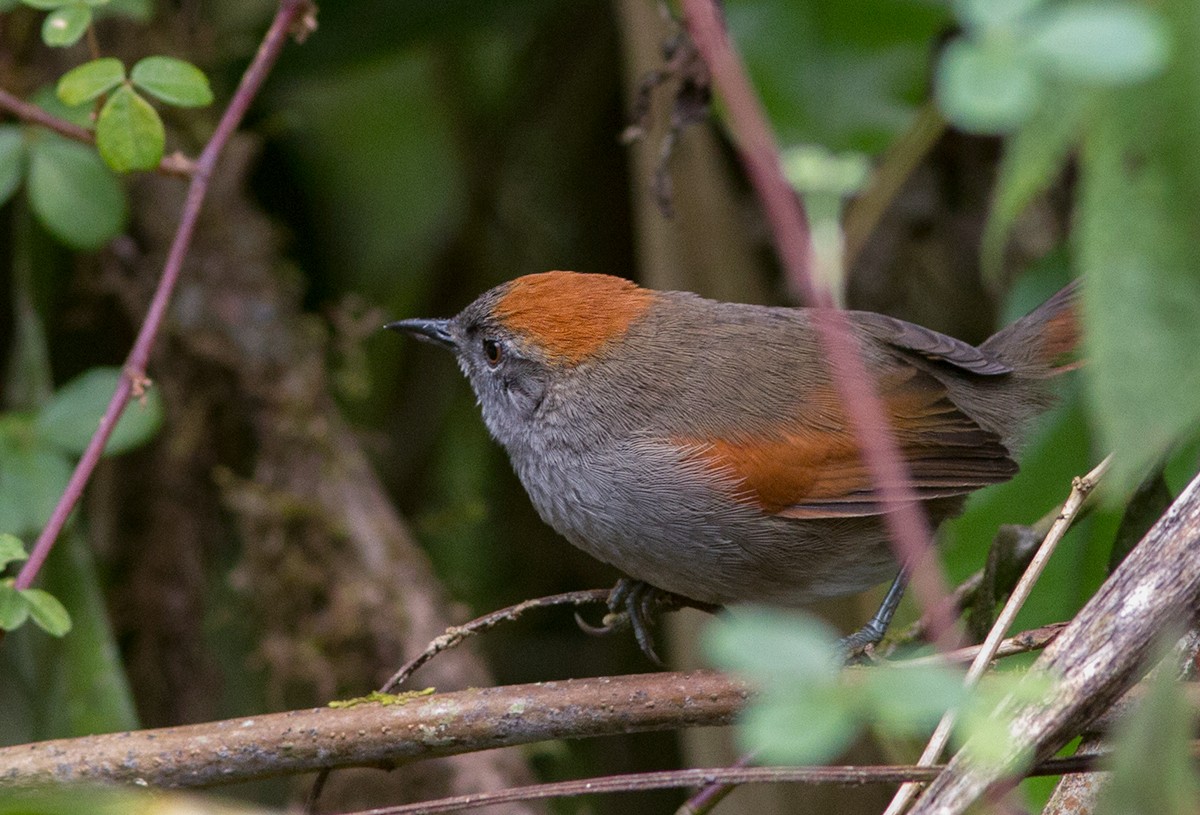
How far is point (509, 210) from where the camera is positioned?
4793 mm

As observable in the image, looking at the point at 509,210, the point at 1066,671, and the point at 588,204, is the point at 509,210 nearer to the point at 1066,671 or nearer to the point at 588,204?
the point at 588,204

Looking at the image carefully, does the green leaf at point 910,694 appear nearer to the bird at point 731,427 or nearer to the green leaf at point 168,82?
the bird at point 731,427

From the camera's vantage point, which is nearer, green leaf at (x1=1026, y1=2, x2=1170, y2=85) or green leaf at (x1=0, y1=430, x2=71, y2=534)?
green leaf at (x1=1026, y1=2, x2=1170, y2=85)

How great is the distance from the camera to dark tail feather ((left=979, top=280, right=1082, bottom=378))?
3.09m

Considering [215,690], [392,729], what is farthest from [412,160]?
[392,729]

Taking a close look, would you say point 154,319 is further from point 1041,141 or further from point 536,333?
point 1041,141

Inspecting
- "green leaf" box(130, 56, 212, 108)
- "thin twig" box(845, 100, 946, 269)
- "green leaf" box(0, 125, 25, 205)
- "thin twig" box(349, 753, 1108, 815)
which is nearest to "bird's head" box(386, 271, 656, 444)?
"thin twig" box(845, 100, 946, 269)

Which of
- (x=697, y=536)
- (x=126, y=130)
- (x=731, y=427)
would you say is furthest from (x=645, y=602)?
(x=126, y=130)

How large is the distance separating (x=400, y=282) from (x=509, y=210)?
0.49 m

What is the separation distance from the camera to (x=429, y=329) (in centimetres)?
349

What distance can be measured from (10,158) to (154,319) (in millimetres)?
608

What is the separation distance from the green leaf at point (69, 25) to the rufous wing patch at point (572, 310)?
3.86 feet

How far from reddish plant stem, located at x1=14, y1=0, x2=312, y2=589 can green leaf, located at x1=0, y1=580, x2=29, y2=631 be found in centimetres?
4

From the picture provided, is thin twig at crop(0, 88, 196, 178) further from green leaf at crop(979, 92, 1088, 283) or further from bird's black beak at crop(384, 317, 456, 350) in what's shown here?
green leaf at crop(979, 92, 1088, 283)
